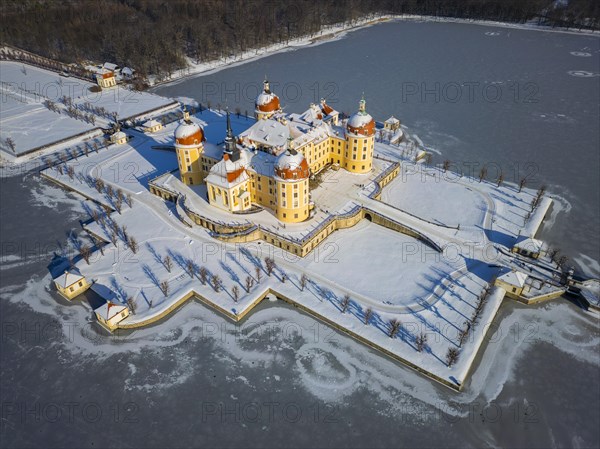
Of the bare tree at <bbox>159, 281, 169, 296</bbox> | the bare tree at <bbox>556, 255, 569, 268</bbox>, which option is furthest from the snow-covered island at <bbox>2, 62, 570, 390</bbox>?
the bare tree at <bbox>556, 255, 569, 268</bbox>

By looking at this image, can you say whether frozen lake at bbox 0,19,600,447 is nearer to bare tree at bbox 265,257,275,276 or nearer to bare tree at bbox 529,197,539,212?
bare tree at bbox 529,197,539,212

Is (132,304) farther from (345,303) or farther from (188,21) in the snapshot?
(188,21)

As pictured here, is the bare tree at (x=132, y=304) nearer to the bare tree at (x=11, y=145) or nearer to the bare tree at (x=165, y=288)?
the bare tree at (x=165, y=288)

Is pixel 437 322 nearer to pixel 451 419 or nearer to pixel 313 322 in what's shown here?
pixel 451 419

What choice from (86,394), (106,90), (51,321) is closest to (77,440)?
(86,394)

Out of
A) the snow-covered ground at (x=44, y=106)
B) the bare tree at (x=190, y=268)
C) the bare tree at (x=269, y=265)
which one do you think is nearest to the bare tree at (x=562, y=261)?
the bare tree at (x=269, y=265)

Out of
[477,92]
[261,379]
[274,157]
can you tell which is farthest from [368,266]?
[477,92]
